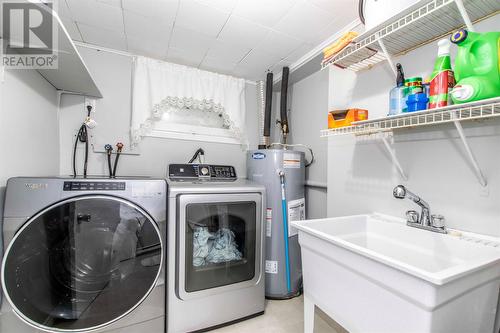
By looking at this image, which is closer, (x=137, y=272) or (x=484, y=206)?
(x=484, y=206)

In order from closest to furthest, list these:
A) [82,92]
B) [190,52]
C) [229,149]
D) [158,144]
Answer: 1. [82,92]
2. [190,52]
3. [158,144]
4. [229,149]

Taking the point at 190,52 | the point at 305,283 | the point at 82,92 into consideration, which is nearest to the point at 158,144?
the point at 82,92

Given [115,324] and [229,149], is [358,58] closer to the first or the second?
[229,149]

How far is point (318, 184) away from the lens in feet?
7.09

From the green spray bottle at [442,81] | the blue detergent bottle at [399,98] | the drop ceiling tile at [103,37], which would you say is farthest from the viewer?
the drop ceiling tile at [103,37]

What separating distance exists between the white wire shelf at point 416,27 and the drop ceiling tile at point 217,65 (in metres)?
1.19

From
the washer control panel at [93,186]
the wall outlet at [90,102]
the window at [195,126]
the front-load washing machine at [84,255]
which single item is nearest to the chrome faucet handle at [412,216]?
the front-load washing machine at [84,255]

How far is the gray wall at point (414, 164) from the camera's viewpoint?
3.27 ft

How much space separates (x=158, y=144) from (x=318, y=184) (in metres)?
1.63

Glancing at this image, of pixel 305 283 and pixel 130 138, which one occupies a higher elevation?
pixel 130 138

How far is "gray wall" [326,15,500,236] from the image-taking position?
1.00m

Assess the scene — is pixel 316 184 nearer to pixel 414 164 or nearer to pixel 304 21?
pixel 414 164

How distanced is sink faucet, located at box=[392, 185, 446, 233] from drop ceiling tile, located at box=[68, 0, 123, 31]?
209 cm

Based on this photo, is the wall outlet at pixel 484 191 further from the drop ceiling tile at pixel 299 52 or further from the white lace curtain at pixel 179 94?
the white lace curtain at pixel 179 94
